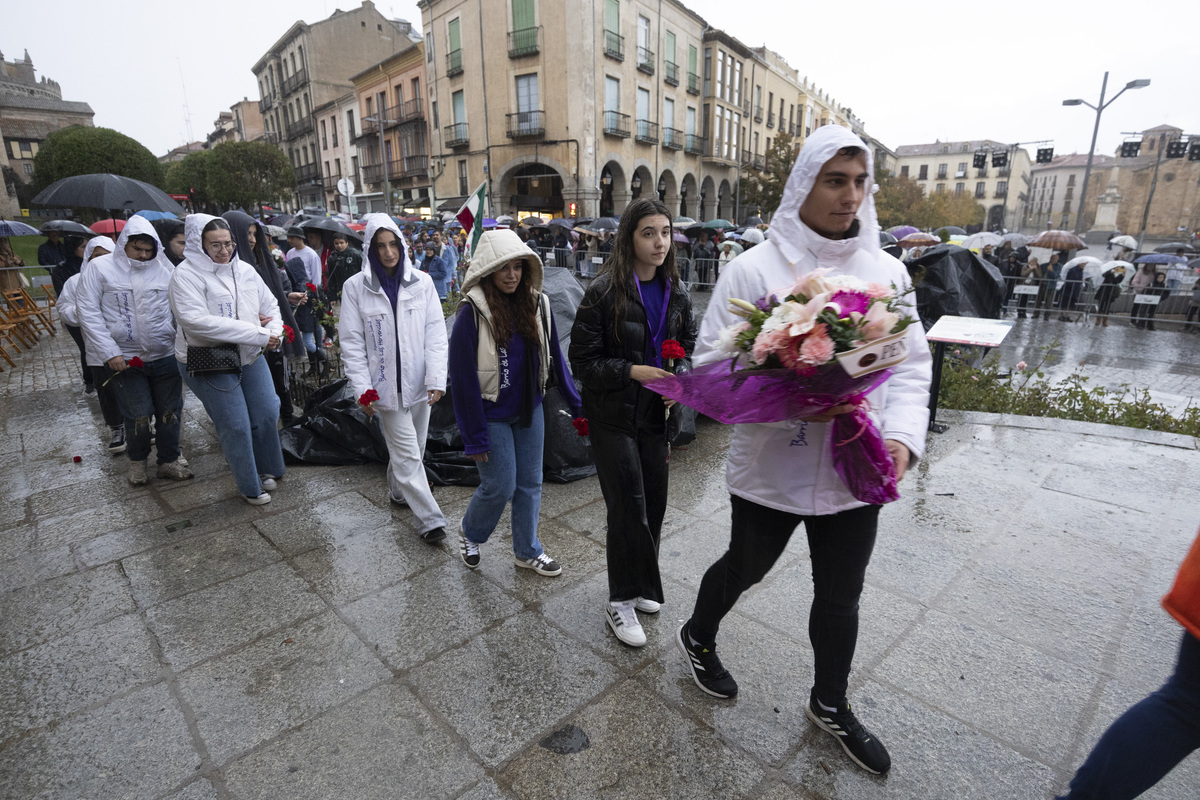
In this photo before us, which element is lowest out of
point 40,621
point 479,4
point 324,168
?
point 40,621

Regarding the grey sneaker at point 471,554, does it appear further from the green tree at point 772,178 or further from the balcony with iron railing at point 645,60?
the green tree at point 772,178

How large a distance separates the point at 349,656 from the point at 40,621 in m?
1.69

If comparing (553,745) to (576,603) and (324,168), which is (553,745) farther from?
(324,168)

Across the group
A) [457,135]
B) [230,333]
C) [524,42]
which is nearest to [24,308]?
[230,333]

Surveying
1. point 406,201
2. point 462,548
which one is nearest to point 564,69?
point 406,201

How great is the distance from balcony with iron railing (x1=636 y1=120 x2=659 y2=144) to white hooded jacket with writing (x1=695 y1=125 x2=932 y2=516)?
1226 inches

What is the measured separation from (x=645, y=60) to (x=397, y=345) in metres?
32.1

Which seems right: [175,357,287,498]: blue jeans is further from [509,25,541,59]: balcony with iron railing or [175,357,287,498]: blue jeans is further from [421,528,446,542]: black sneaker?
[509,25,541,59]: balcony with iron railing

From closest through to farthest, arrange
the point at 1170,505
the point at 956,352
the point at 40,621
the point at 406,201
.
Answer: the point at 40,621
the point at 1170,505
the point at 956,352
the point at 406,201

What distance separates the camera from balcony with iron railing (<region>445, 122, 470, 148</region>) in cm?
3073

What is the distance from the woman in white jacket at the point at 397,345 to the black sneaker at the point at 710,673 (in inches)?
73.1

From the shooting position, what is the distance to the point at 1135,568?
10.8 feet

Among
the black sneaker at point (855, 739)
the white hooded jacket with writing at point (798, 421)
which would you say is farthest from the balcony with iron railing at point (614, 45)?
the black sneaker at point (855, 739)

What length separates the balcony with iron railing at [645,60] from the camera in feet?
98.7
